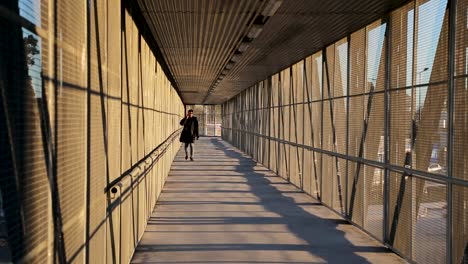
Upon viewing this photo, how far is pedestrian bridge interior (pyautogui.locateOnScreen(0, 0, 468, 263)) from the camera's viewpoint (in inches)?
95.0

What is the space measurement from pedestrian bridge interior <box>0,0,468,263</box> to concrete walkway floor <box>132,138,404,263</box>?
0.05 metres

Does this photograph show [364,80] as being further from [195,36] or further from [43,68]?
[43,68]

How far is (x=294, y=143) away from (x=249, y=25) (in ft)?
18.6

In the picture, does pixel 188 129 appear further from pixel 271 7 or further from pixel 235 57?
pixel 271 7

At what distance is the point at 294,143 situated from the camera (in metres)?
13.6

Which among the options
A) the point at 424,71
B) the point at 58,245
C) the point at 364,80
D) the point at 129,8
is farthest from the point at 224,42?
the point at 58,245

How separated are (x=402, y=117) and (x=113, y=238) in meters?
3.67

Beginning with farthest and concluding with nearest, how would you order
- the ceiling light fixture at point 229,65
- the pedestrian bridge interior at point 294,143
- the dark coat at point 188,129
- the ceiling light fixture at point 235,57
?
the dark coat at point 188,129, the ceiling light fixture at point 229,65, the ceiling light fixture at point 235,57, the pedestrian bridge interior at point 294,143

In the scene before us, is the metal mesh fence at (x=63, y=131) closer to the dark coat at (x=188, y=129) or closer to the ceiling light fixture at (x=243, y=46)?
the ceiling light fixture at (x=243, y=46)

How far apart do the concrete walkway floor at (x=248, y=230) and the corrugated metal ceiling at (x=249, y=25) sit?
3011mm

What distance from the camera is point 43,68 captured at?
96.8 inches

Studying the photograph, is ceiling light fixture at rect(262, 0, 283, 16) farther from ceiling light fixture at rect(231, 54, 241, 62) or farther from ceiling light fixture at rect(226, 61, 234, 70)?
ceiling light fixture at rect(226, 61, 234, 70)

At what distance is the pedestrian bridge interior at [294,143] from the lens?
241cm

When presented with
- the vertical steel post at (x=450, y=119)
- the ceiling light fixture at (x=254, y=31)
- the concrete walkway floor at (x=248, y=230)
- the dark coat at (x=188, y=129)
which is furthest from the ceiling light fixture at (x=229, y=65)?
the vertical steel post at (x=450, y=119)
